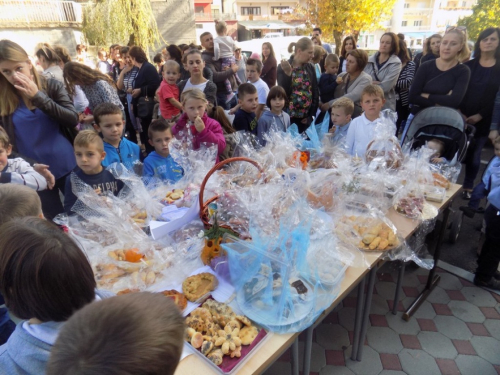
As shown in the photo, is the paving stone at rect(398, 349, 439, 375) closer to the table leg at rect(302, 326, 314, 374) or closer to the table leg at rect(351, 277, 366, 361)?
the table leg at rect(351, 277, 366, 361)

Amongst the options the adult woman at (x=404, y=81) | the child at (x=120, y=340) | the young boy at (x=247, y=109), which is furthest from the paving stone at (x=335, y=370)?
the adult woman at (x=404, y=81)

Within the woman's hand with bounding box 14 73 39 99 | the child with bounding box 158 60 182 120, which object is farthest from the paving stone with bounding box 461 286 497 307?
the woman's hand with bounding box 14 73 39 99

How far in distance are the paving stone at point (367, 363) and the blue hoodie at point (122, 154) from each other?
7.35ft

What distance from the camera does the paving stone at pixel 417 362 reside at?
2.04 metres

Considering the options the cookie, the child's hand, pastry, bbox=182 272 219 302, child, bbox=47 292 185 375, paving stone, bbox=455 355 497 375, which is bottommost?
paving stone, bbox=455 355 497 375

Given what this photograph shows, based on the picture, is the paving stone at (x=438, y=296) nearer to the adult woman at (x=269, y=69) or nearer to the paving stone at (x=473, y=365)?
the paving stone at (x=473, y=365)

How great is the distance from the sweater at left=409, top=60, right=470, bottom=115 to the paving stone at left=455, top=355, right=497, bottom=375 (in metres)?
2.51

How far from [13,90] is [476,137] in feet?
15.9

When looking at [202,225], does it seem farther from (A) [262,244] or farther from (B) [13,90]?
(B) [13,90]

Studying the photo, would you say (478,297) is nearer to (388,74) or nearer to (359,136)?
(359,136)

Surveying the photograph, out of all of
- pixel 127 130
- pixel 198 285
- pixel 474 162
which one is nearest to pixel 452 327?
pixel 198 285

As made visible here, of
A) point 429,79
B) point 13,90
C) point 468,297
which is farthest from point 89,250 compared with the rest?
point 429,79

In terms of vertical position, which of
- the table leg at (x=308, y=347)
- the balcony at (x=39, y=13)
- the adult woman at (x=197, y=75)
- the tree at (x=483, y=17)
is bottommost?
the table leg at (x=308, y=347)

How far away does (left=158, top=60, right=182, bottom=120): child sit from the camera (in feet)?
13.5
